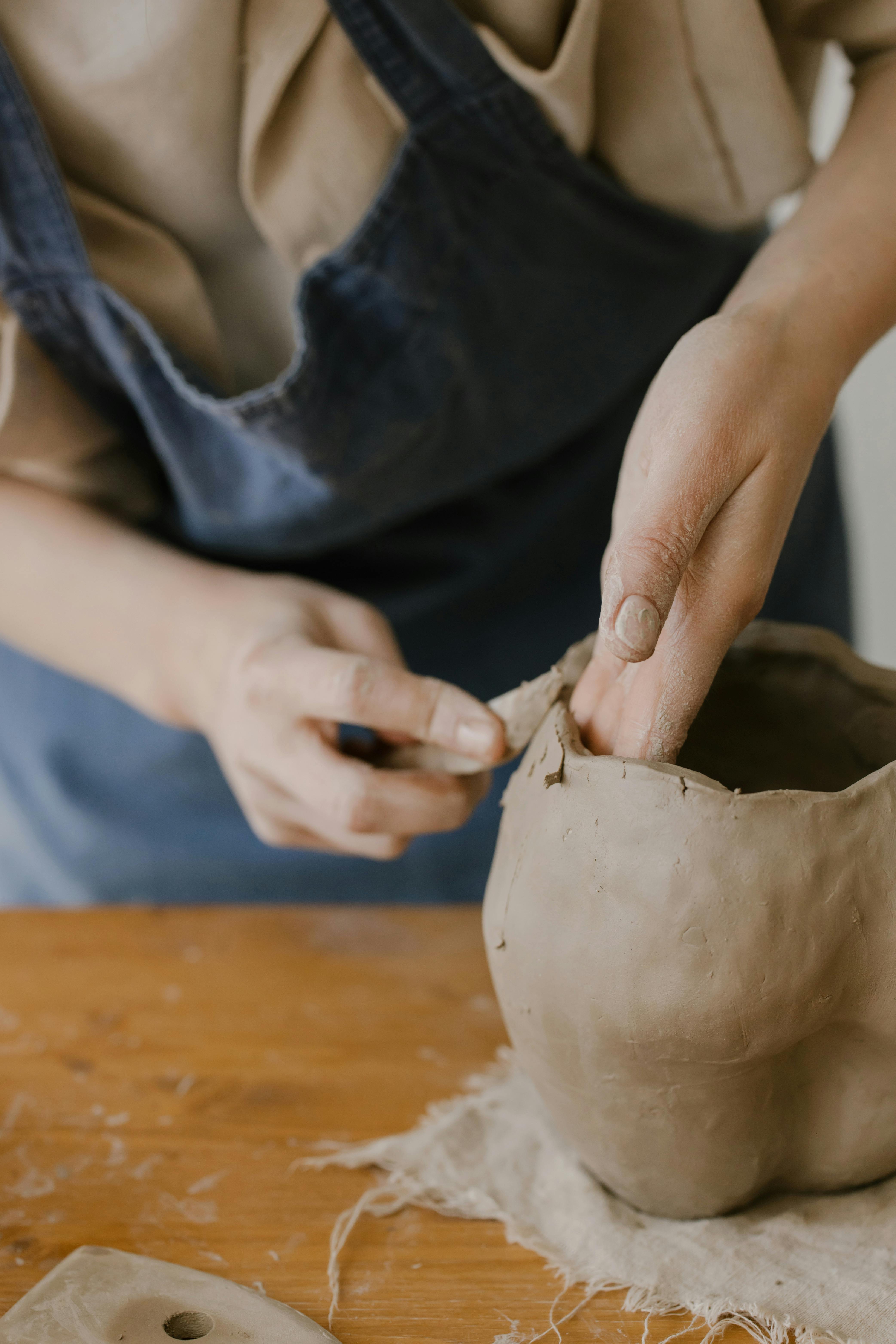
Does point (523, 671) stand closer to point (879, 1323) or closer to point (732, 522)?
point (732, 522)

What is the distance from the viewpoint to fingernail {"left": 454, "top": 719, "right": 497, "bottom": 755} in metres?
0.79

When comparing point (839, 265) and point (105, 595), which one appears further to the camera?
point (105, 595)

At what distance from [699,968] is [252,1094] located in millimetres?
424

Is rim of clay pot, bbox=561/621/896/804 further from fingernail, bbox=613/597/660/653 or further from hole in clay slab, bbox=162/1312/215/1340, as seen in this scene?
hole in clay slab, bbox=162/1312/215/1340

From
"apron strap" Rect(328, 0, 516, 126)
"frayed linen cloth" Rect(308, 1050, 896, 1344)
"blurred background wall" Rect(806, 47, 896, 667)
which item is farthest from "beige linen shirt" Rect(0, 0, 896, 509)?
"blurred background wall" Rect(806, 47, 896, 667)

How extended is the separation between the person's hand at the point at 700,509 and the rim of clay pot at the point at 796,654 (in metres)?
0.03

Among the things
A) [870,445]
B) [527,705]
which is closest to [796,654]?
[527,705]

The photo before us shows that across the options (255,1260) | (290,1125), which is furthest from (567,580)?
(255,1260)

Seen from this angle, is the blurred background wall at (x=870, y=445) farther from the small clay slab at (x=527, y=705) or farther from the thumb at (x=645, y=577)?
the thumb at (x=645, y=577)

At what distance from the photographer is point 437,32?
0.78 m

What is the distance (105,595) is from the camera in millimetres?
1017

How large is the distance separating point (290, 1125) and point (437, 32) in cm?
78

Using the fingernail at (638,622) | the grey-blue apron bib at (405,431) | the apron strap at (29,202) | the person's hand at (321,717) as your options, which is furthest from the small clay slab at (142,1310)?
the apron strap at (29,202)

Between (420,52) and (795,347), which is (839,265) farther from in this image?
(420,52)
